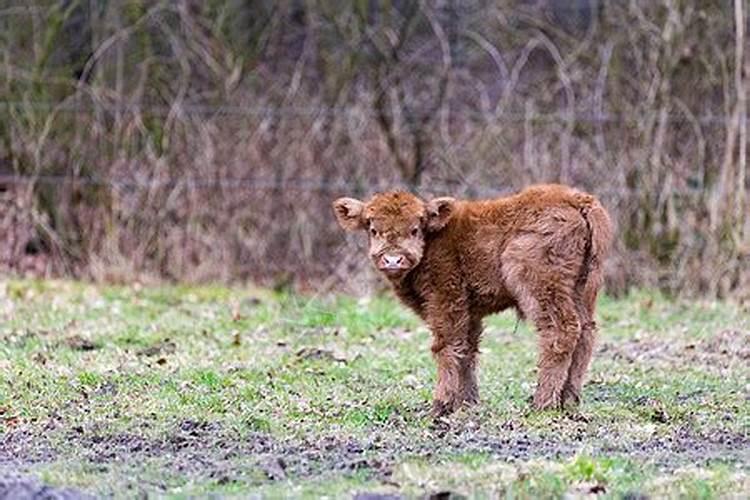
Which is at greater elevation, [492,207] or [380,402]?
[492,207]

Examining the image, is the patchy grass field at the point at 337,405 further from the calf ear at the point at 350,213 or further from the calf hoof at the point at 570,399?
the calf ear at the point at 350,213

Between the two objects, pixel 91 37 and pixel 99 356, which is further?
pixel 91 37

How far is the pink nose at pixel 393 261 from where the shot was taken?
922cm

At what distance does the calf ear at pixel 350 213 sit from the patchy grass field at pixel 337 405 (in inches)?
43.9

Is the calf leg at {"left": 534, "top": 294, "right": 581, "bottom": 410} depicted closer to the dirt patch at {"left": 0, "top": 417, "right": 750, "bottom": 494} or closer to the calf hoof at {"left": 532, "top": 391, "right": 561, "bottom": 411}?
the calf hoof at {"left": 532, "top": 391, "right": 561, "bottom": 411}

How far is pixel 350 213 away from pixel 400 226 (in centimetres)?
53

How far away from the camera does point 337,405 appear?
9.72 meters

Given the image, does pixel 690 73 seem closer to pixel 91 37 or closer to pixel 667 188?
pixel 667 188

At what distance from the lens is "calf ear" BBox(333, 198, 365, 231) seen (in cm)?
970

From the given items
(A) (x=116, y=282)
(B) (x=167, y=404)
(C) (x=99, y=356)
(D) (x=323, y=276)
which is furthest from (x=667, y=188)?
(B) (x=167, y=404)

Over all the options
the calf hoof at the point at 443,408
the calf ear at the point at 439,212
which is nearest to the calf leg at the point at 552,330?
the calf hoof at the point at 443,408

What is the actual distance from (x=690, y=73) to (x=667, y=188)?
1.30m

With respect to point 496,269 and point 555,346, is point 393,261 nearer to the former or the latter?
point 496,269

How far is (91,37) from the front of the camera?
1834cm
